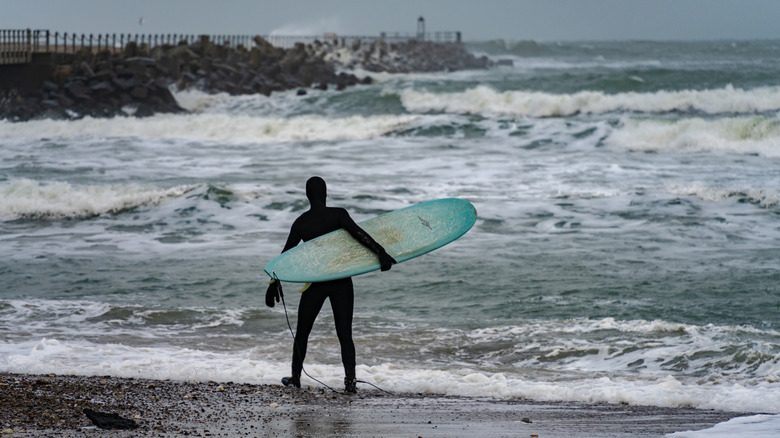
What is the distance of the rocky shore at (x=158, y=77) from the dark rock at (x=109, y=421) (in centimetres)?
2545

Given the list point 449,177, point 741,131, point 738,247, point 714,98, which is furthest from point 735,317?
point 714,98

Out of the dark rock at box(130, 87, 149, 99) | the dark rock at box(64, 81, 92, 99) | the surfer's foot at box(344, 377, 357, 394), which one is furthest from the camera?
the dark rock at box(130, 87, 149, 99)

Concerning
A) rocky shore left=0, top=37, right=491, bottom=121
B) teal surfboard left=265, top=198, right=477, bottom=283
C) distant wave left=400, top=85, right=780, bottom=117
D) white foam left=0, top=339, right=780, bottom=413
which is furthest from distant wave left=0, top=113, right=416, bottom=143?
teal surfboard left=265, top=198, right=477, bottom=283

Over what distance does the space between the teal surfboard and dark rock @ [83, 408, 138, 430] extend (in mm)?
1285

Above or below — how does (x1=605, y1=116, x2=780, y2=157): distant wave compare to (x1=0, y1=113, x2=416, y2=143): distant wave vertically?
above

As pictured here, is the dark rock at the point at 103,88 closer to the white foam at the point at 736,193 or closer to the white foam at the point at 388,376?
the white foam at the point at 736,193

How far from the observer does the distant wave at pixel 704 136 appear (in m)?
21.2

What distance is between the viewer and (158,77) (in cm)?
3356

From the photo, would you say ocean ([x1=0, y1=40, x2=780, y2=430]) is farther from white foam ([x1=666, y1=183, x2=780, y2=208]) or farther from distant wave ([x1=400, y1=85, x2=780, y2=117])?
distant wave ([x1=400, y1=85, x2=780, y2=117])

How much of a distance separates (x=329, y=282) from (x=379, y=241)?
0.64 meters

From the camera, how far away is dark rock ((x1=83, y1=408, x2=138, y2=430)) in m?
4.54

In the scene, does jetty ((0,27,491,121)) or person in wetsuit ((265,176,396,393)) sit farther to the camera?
jetty ((0,27,491,121))

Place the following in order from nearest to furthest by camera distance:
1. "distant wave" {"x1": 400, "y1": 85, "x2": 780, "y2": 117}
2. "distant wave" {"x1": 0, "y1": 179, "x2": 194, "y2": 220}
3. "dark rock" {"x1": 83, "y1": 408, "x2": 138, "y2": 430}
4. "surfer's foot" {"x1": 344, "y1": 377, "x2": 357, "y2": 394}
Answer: "dark rock" {"x1": 83, "y1": 408, "x2": 138, "y2": 430} → "surfer's foot" {"x1": 344, "y1": 377, "x2": 357, "y2": 394} → "distant wave" {"x1": 0, "y1": 179, "x2": 194, "y2": 220} → "distant wave" {"x1": 400, "y1": 85, "x2": 780, "y2": 117}

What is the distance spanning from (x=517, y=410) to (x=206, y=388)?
1.90 m
